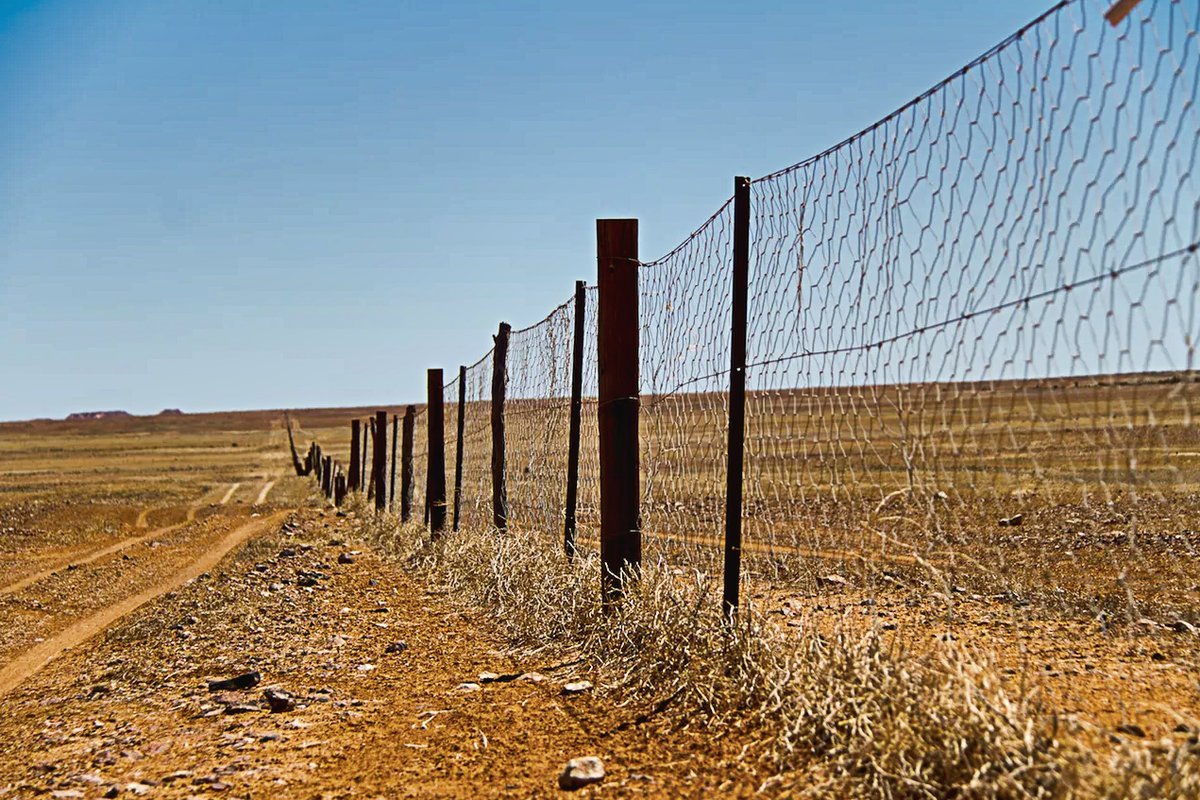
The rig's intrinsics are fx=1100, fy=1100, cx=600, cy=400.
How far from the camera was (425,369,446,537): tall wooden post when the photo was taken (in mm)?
11148

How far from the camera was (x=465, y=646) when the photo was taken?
616 cm

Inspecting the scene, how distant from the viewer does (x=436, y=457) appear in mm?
11773

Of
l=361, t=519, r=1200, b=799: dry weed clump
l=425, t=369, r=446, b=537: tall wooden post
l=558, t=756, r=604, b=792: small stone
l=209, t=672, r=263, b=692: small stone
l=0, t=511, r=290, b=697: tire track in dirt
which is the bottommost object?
l=0, t=511, r=290, b=697: tire track in dirt

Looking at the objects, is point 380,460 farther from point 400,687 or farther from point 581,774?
point 581,774

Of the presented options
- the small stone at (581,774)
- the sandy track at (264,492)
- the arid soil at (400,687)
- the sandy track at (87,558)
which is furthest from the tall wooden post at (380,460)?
the small stone at (581,774)

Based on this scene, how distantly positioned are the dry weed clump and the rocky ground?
171 millimetres

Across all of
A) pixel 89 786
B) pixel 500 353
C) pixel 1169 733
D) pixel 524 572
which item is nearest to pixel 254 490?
pixel 500 353

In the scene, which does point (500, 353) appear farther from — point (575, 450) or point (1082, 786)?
point (1082, 786)

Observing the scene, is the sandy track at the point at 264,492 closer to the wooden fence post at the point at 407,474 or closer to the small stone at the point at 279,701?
the wooden fence post at the point at 407,474

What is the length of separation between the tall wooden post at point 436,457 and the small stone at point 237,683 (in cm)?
503

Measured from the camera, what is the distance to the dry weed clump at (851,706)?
2.67m

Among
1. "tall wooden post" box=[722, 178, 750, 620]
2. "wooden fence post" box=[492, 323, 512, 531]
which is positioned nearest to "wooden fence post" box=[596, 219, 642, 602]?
"tall wooden post" box=[722, 178, 750, 620]

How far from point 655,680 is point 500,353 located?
5.44 meters

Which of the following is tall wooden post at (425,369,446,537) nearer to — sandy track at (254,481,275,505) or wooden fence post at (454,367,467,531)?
wooden fence post at (454,367,467,531)
